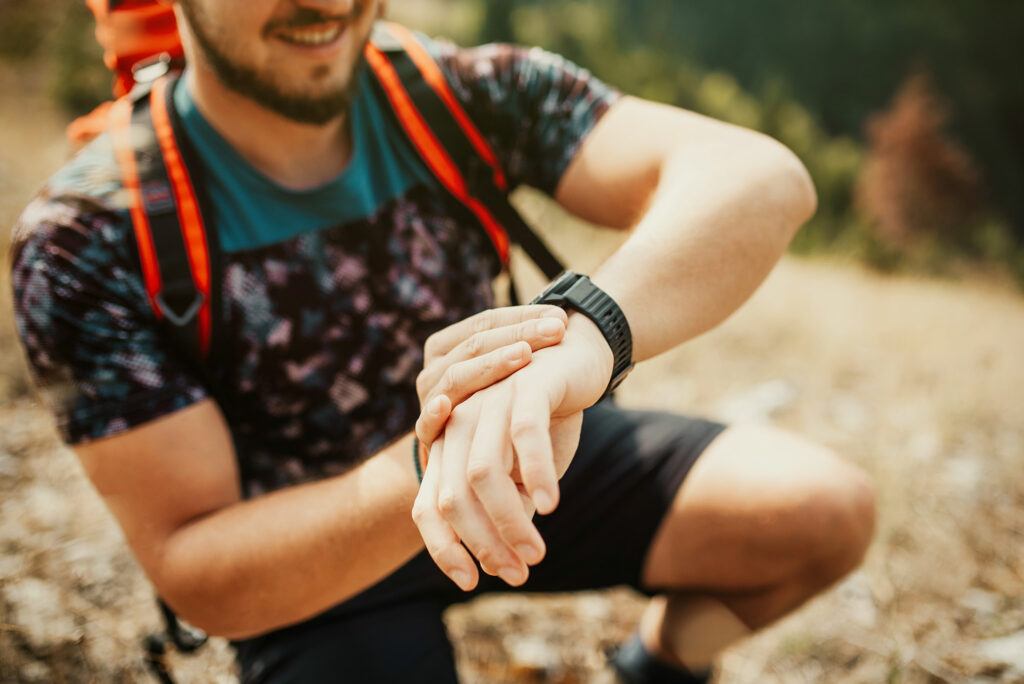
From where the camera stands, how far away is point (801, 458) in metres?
1.73

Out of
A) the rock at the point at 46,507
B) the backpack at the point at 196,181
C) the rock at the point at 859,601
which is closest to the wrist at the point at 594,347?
the backpack at the point at 196,181

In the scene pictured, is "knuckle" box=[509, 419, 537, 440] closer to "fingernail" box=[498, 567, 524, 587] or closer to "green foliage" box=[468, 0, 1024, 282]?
"fingernail" box=[498, 567, 524, 587]

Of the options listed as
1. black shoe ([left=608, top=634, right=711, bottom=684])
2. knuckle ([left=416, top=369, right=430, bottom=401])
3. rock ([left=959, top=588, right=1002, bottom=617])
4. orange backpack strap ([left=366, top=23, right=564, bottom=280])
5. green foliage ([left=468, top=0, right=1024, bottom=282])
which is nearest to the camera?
knuckle ([left=416, top=369, right=430, bottom=401])

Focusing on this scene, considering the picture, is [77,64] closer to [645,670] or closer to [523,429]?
[645,670]

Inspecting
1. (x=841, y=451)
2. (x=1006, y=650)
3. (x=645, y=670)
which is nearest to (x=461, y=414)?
(x=645, y=670)

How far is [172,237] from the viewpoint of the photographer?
1333 millimetres

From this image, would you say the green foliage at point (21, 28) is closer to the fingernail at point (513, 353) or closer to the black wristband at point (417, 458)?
the black wristband at point (417, 458)

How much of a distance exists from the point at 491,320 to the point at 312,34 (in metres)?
0.91

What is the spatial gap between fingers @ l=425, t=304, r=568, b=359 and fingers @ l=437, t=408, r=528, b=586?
9.2 inches

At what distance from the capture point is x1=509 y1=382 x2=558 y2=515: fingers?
A: 837 mm

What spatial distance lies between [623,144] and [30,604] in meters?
2.30

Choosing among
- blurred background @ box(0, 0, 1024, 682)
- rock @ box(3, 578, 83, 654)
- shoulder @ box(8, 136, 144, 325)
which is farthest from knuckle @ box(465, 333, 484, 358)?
rock @ box(3, 578, 83, 654)

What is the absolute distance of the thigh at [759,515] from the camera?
167 cm

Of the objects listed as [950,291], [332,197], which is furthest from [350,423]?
[950,291]
